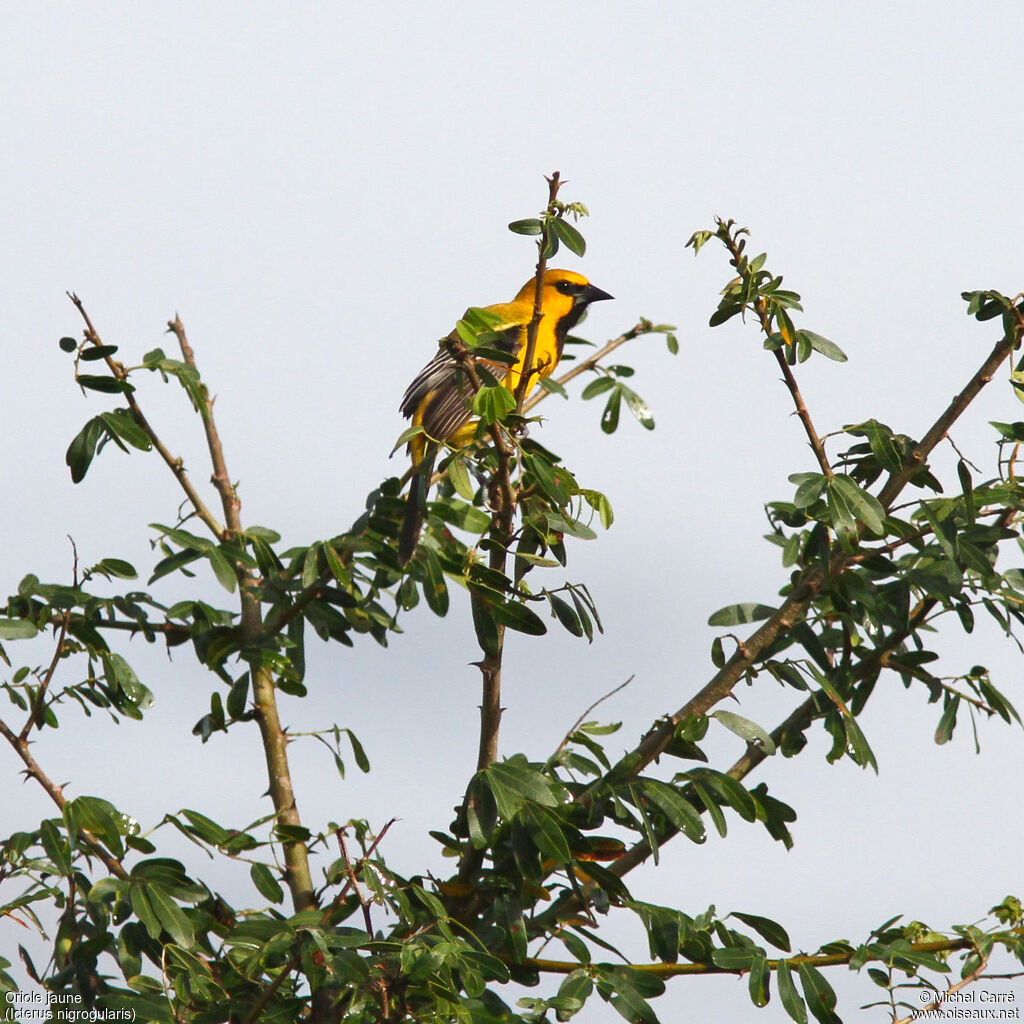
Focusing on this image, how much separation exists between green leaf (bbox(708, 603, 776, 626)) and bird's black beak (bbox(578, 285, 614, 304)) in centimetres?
479

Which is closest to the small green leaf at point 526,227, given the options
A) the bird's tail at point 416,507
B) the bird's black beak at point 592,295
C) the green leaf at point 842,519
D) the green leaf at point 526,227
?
the green leaf at point 526,227

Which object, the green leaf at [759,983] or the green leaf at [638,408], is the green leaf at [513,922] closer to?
the green leaf at [759,983]

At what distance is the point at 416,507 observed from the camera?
3.13 meters

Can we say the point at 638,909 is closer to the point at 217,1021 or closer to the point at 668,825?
the point at 668,825

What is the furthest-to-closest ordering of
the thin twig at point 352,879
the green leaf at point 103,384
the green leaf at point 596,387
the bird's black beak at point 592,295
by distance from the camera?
1. the bird's black beak at point 592,295
2. the green leaf at point 596,387
3. the green leaf at point 103,384
4. the thin twig at point 352,879

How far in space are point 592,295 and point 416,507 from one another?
15.9 ft

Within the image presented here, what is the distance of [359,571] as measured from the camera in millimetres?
3635

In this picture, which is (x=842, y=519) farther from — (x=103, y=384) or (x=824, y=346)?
(x=103, y=384)

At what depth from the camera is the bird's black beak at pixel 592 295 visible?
25.4 feet

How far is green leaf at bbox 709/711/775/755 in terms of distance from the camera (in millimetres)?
3053

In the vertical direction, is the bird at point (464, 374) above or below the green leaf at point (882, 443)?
above

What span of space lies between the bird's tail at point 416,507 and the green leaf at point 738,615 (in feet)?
2.43

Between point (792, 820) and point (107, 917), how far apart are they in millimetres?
1592

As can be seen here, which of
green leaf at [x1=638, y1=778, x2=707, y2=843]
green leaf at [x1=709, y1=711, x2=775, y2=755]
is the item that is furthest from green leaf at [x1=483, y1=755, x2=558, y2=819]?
green leaf at [x1=709, y1=711, x2=775, y2=755]
